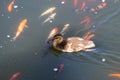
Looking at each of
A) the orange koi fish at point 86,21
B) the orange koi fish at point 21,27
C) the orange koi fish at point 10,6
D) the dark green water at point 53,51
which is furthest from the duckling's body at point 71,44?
the orange koi fish at point 10,6

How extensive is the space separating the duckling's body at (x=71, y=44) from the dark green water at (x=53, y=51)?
0.13 metres

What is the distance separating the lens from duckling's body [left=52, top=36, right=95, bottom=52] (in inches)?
314

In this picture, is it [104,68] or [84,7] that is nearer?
[104,68]

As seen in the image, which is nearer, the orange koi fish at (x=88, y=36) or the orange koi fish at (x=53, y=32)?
the orange koi fish at (x=88, y=36)

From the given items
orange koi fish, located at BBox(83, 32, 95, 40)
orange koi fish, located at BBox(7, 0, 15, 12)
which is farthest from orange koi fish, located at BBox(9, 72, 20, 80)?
orange koi fish, located at BBox(7, 0, 15, 12)

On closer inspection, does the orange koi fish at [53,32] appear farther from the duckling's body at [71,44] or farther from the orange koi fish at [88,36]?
the orange koi fish at [88,36]

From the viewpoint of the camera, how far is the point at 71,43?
8.07 metres

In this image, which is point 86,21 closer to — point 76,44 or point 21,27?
point 76,44

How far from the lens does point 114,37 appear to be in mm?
8250

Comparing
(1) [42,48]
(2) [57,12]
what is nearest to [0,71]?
(1) [42,48]

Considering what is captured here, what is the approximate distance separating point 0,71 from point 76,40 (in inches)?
68.6

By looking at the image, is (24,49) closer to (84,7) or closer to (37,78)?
(37,78)

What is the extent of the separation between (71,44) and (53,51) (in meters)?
0.42

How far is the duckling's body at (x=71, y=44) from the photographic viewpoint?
26.2ft
